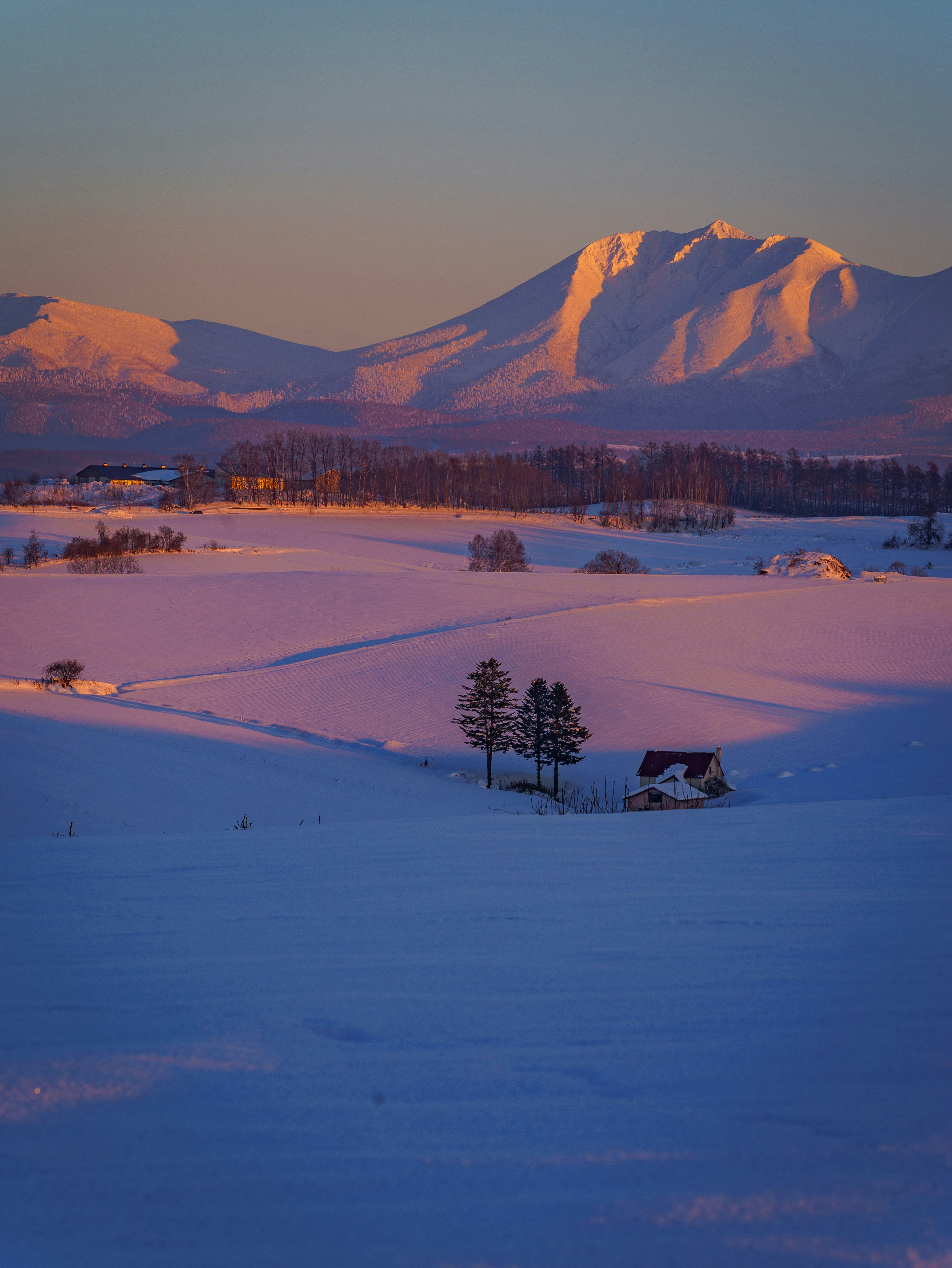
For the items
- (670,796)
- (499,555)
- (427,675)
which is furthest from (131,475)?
(670,796)

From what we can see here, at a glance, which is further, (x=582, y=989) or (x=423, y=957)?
(x=423, y=957)

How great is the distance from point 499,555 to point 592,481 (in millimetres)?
74794

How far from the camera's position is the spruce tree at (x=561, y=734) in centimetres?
2020

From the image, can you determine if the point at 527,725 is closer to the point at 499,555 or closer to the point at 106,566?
the point at 106,566

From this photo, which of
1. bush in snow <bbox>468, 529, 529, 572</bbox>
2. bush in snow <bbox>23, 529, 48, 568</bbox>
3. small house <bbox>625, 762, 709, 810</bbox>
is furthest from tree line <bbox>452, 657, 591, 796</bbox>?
bush in snow <bbox>23, 529, 48, 568</bbox>

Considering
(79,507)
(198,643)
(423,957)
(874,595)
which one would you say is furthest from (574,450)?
(423,957)

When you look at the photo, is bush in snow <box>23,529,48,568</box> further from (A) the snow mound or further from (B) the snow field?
(B) the snow field

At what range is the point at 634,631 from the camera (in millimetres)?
35094

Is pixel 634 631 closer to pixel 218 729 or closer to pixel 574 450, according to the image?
pixel 218 729

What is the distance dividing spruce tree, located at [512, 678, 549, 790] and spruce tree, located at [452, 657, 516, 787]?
0.34 metres

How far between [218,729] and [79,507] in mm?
67253

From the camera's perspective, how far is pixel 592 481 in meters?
135

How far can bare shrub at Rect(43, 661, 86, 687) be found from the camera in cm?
2394

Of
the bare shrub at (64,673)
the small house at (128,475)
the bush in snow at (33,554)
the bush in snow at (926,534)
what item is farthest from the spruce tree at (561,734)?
the small house at (128,475)
